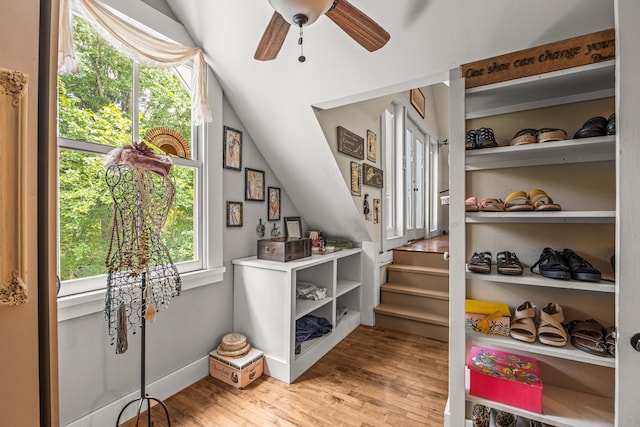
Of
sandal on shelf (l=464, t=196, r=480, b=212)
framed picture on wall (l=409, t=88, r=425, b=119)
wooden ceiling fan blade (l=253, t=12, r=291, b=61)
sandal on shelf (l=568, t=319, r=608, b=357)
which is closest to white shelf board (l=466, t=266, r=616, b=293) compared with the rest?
sandal on shelf (l=568, t=319, r=608, b=357)

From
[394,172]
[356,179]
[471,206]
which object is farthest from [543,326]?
[394,172]

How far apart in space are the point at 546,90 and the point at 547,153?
12.0 inches

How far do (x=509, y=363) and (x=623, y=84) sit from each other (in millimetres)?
1321

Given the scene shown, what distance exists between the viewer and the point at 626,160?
3.34ft

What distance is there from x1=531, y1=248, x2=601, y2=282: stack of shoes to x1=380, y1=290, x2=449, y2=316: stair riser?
5.41ft

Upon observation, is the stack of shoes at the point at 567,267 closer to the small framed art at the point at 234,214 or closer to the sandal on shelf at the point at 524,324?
the sandal on shelf at the point at 524,324

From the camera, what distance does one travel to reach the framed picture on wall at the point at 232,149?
7.67 feet

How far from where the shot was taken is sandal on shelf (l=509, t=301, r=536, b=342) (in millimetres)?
1301

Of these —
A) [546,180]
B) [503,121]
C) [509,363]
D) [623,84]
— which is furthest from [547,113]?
[509,363]

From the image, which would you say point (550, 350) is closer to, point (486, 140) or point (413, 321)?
point (486, 140)

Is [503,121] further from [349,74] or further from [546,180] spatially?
[349,74]

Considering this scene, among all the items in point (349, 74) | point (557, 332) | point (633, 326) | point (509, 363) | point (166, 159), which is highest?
point (349, 74)

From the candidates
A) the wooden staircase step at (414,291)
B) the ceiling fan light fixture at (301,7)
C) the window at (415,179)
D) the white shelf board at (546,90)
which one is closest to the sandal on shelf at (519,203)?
the white shelf board at (546,90)

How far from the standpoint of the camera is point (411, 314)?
9.59 ft
